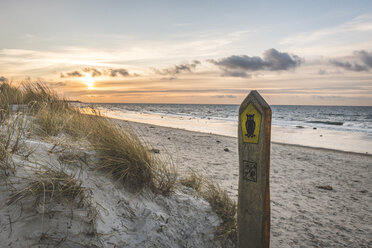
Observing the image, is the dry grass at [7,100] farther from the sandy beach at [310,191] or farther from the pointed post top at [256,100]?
the pointed post top at [256,100]

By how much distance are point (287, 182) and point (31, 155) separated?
17.3ft

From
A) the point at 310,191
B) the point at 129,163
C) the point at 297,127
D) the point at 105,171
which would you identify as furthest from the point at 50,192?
the point at 297,127

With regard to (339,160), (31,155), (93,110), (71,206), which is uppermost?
(93,110)

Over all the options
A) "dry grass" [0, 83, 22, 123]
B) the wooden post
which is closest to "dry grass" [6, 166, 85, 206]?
"dry grass" [0, 83, 22, 123]

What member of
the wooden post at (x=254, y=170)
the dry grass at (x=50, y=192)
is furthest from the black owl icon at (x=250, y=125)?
the dry grass at (x=50, y=192)

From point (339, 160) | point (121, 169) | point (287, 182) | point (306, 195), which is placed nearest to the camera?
point (121, 169)

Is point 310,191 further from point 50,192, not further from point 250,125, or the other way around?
point 50,192

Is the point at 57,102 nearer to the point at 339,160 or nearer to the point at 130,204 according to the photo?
the point at 130,204

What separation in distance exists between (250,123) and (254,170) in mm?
453

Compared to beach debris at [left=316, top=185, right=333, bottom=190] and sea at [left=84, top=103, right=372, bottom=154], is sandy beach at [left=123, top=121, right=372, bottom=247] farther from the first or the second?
sea at [left=84, top=103, right=372, bottom=154]

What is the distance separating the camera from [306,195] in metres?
5.11

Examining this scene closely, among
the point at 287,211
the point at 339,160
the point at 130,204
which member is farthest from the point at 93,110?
the point at 339,160

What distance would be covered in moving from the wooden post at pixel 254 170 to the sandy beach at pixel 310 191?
1.13 metres

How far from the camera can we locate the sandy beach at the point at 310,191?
3.57 m
